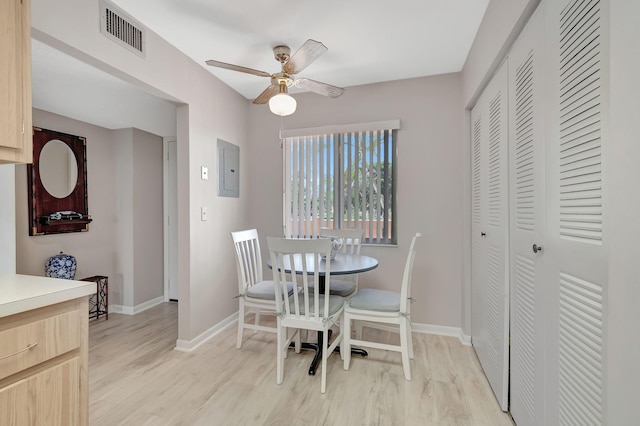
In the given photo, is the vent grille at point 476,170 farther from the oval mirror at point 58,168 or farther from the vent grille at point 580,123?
the oval mirror at point 58,168

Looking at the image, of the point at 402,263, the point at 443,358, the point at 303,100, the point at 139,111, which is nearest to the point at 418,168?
the point at 402,263

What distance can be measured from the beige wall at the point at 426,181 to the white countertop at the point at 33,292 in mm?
2390

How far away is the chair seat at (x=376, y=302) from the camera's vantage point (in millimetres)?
2113

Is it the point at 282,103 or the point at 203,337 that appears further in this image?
the point at 203,337

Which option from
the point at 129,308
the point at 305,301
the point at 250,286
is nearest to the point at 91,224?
the point at 129,308

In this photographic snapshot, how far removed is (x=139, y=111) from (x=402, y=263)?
3.09 m

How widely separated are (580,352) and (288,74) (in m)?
2.18

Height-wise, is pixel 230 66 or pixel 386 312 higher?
pixel 230 66

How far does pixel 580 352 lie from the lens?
3.15 ft

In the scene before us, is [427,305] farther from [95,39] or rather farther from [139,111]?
[139,111]

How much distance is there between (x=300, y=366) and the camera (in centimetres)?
226

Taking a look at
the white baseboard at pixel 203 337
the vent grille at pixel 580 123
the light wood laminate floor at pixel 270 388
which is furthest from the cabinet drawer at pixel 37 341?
the vent grille at pixel 580 123

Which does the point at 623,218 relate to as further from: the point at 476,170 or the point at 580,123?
the point at 476,170

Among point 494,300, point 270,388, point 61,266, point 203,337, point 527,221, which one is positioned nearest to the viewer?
point 527,221
